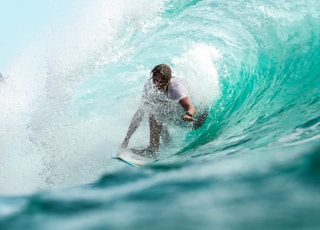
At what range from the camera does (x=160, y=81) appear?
17.4 ft

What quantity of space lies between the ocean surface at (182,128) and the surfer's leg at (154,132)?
0.21m

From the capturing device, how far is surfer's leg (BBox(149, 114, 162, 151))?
5414 millimetres

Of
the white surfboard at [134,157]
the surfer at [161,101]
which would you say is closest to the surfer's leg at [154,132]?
the surfer at [161,101]

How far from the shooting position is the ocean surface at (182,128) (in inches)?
68.6

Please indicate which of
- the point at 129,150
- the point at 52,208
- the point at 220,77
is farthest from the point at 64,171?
the point at 52,208

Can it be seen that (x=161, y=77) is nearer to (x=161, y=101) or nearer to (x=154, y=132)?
(x=161, y=101)

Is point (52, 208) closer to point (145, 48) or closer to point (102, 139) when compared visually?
Answer: point (102, 139)

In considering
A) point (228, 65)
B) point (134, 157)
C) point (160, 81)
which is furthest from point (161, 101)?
point (228, 65)

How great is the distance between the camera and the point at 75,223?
169cm

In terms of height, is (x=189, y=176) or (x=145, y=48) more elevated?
(x=145, y=48)

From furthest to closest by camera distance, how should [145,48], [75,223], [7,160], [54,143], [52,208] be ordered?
[145,48], [7,160], [54,143], [52,208], [75,223]

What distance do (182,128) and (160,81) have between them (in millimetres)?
939

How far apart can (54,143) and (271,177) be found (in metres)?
4.96

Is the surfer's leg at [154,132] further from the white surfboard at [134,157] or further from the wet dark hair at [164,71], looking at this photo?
the wet dark hair at [164,71]
